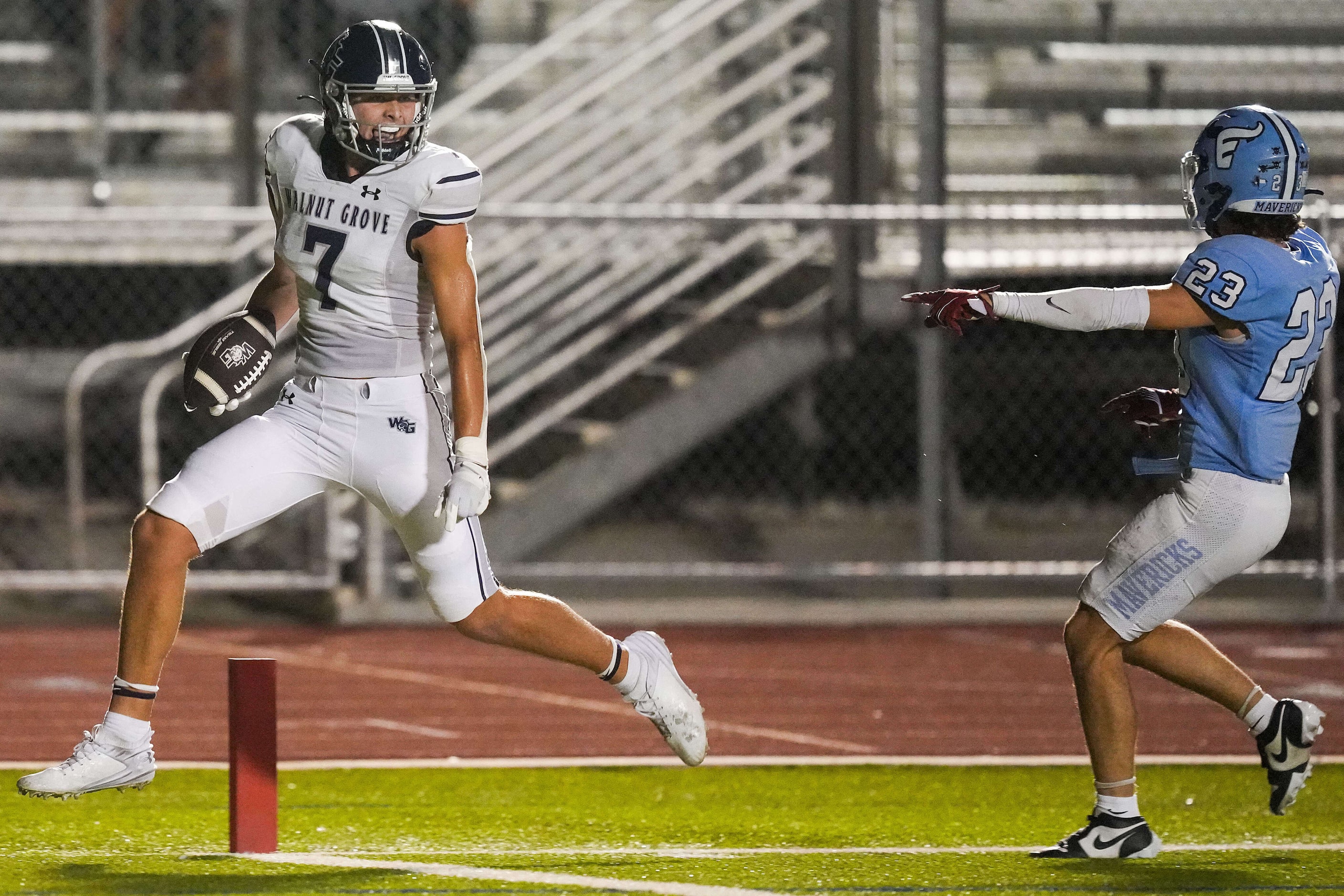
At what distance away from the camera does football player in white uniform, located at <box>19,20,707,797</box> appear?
4.39m

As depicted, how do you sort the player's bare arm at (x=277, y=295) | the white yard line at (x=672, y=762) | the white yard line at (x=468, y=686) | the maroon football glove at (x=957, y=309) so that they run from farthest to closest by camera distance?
1. the white yard line at (x=468, y=686)
2. the white yard line at (x=672, y=762)
3. the player's bare arm at (x=277, y=295)
4. the maroon football glove at (x=957, y=309)

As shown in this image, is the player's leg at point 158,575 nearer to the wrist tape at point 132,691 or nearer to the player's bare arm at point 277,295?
the wrist tape at point 132,691

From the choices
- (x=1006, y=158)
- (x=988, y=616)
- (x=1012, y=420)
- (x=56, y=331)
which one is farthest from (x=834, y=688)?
(x=56, y=331)

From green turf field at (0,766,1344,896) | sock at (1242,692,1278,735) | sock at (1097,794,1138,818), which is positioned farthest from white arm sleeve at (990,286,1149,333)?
green turf field at (0,766,1344,896)

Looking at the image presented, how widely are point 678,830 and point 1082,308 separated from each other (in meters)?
1.69

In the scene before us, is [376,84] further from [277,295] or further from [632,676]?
[632,676]

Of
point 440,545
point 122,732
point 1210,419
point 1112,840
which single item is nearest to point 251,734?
point 122,732

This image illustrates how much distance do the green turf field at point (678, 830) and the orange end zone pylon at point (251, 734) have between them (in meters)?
0.15

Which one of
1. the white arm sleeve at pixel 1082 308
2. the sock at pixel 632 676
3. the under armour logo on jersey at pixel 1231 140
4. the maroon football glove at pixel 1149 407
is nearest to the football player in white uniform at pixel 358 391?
the sock at pixel 632 676

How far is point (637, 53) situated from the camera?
11.6 meters

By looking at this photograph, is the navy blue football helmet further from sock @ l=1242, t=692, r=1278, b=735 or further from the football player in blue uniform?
sock @ l=1242, t=692, r=1278, b=735

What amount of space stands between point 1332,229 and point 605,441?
372 cm

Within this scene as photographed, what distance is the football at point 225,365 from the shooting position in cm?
466

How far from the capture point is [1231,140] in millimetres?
4457
